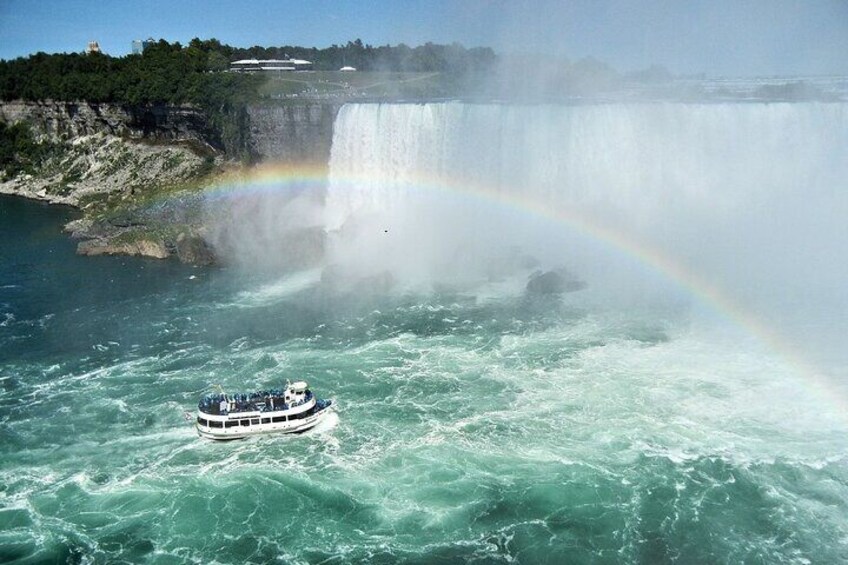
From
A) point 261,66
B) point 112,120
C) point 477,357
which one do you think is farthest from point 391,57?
point 477,357

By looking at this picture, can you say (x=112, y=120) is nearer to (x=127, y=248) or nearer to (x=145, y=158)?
(x=145, y=158)

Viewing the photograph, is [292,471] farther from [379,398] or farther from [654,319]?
[654,319]

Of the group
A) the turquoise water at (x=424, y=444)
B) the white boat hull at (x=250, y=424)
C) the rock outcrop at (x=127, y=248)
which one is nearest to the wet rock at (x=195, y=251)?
the rock outcrop at (x=127, y=248)

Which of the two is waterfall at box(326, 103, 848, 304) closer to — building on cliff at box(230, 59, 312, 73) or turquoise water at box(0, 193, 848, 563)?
turquoise water at box(0, 193, 848, 563)

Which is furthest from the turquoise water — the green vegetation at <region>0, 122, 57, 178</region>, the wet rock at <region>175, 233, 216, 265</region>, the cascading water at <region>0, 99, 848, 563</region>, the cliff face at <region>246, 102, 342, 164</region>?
the green vegetation at <region>0, 122, 57, 178</region>

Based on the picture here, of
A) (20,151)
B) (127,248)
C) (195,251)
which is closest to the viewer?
(195,251)

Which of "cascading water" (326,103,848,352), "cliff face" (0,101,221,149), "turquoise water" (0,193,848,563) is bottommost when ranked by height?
"turquoise water" (0,193,848,563)
